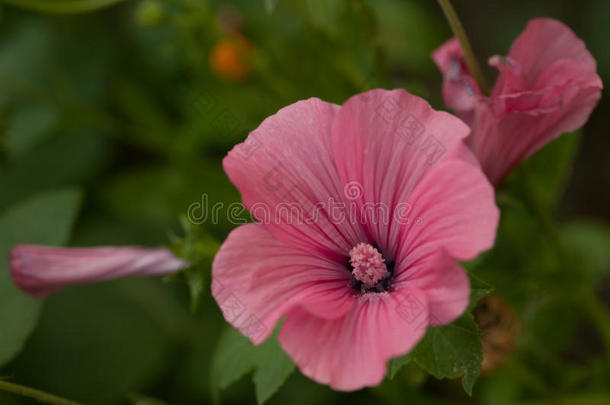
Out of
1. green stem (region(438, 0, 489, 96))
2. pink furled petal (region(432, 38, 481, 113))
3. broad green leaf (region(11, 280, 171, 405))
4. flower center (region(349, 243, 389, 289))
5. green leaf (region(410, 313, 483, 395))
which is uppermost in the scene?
green stem (region(438, 0, 489, 96))

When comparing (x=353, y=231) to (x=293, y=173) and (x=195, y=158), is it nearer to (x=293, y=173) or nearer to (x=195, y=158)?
(x=293, y=173)

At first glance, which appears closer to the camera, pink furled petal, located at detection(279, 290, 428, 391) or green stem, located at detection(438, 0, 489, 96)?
pink furled petal, located at detection(279, 290, 428, 391)

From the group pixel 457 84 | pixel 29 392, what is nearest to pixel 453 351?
pixel 457 84

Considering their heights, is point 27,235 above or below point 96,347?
above

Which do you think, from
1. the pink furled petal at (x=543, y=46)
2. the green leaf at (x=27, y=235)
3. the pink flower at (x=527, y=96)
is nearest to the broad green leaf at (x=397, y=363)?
the pink flower at (x=527, y=96)

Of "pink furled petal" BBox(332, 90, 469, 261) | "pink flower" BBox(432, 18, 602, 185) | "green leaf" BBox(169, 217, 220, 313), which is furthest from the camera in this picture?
"green leaf" BBox(169, 217, 220, 313)

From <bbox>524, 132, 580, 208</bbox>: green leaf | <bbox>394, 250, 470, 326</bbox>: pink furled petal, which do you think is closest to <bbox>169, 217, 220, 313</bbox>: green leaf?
<bbox>394, 250, 470, 326</bbox>: pink furled petal
